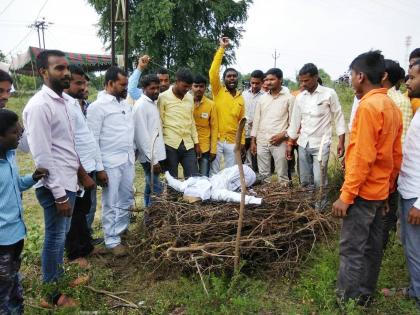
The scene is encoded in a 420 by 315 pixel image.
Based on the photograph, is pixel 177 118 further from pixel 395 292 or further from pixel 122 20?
pixel 122 20

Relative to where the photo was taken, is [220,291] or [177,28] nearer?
[220,291]

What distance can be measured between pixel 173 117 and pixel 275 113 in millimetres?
1578

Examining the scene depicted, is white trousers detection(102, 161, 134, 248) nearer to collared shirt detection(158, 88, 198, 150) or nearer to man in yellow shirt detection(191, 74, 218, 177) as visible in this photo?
collared shirt detection(158, 88, 198, 150)

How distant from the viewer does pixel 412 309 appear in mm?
2834

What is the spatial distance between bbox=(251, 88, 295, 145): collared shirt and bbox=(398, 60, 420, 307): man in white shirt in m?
2.47

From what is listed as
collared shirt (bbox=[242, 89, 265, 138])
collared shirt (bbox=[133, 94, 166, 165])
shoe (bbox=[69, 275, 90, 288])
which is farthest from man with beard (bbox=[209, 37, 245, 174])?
shoe (bbox=[69, 275, 90, 288])

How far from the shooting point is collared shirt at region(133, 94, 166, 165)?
4363 millimetres

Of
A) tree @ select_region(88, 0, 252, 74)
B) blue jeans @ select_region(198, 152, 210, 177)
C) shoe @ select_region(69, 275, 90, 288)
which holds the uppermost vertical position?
tree @ select_region(88, 0, 252, 74)

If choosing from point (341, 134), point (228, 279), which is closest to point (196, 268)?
point (228, 279)

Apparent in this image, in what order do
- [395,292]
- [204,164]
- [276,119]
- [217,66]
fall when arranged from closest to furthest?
1. [395,292]
2. [217,66]
3. [276,119]
4. [204,164]

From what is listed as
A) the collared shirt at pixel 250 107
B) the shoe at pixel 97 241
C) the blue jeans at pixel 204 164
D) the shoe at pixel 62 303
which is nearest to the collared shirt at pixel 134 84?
the blue jeans at pixel 204 164

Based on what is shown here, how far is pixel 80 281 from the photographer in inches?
127

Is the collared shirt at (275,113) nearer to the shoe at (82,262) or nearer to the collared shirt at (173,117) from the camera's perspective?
the collared shirt at (173,117)

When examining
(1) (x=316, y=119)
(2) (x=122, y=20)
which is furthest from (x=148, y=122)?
(2) (x=122, y=20)
